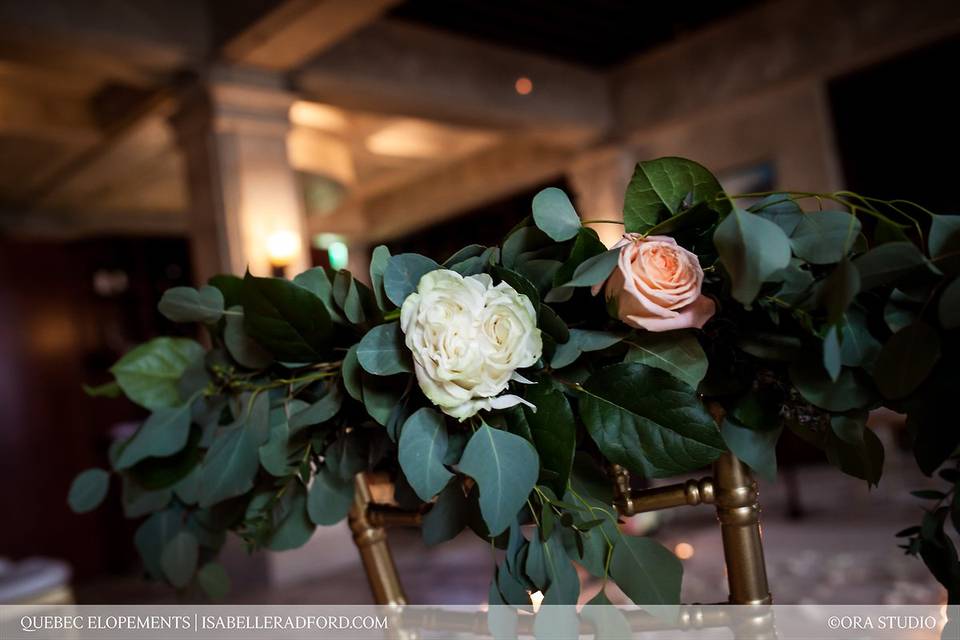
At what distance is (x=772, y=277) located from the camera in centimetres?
42

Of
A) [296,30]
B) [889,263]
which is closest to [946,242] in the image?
[889,263]

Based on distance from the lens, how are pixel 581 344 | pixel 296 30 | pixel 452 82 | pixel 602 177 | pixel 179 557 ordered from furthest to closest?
1. pixel 602 177
2. pixel 452 82
3. pixel 296 30
4. pixel 179 557
5. pixel 581 344

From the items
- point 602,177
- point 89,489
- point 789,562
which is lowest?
point 789,562

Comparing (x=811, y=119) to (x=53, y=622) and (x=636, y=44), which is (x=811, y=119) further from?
(x=53, y=622)

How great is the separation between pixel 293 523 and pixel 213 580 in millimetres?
165

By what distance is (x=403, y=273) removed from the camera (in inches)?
19.1

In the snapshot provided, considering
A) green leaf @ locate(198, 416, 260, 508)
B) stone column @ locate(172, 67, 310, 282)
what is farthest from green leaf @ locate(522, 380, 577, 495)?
stone column @ locate(172, 67, 310, 282)

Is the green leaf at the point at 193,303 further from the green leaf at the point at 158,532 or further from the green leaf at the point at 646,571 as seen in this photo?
the green leaf at the point at 646,571

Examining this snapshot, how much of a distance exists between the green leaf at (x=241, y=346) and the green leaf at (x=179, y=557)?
19 cm

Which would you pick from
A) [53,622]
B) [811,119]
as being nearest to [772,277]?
[53,622]

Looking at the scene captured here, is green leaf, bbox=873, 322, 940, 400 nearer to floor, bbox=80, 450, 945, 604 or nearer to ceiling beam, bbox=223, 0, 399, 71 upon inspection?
floor, bbox=80, 450, 945, 604

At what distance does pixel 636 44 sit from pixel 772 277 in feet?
22.7

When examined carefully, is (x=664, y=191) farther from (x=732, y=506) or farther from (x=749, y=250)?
(x=732, y=506)

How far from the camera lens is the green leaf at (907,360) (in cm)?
39
